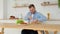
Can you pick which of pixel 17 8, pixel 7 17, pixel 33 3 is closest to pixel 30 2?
pixel 33 3

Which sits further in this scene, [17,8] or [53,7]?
[17,8]

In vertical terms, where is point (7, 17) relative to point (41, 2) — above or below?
below

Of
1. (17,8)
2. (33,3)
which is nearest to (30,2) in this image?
(33,3)

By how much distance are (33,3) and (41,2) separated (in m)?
0.22

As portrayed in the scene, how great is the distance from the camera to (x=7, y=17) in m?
4.18

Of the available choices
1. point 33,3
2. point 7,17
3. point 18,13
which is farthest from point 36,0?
point 7,17

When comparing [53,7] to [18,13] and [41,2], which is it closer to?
[41,2]

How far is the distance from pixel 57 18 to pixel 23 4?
102cm

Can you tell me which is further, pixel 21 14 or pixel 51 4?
pixel 21 14

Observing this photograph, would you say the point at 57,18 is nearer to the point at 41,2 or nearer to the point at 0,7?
the point at 41,2

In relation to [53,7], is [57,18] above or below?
below

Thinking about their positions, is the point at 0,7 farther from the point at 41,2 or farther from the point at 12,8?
the point at 41,2

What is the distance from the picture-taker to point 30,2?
13.0ft

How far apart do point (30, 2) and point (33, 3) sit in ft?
0.31
